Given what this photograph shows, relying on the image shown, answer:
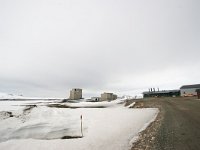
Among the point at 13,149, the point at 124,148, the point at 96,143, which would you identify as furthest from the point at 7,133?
the point at 124,148

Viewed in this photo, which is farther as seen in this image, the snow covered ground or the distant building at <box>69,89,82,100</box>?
the distant building at <box>69,89,82,100</box>

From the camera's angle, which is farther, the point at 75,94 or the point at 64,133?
the point at 75,94

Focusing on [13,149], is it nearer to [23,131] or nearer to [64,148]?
[64,148]

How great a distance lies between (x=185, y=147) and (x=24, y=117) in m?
24.3

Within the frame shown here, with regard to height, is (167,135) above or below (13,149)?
above

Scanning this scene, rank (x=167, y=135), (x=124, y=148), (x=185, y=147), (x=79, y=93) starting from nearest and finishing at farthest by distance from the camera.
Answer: (x=185, y=147), (x=124, y=148), (x=167, y=135), (x=79, y=93)

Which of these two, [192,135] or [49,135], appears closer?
[192,135]

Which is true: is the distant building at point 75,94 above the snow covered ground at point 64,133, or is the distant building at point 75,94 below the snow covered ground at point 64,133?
above

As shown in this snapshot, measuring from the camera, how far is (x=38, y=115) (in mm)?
29172

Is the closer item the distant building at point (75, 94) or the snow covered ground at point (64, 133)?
the snow covered ground at point (64, 133)

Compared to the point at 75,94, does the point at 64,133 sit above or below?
below

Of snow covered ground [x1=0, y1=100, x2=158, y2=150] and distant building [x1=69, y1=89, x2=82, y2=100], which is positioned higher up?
distant building [x1=69, y1=89, x2=82, y2=100]

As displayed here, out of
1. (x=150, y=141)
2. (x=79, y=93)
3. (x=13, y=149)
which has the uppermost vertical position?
(x=79, y=93)

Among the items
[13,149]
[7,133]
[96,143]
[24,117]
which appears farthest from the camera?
[24,117]
